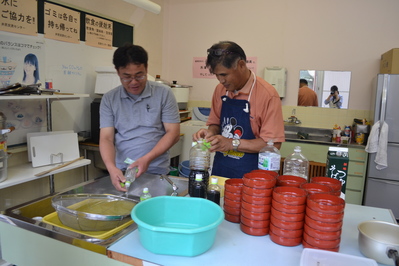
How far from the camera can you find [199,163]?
165cm

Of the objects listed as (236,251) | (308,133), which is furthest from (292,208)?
Answer: (308,133)

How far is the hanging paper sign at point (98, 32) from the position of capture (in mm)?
3268

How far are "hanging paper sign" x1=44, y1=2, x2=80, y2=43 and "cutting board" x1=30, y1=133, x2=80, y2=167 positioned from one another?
95 cm

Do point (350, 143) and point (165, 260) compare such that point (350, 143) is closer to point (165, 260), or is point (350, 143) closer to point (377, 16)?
point (377, 16)

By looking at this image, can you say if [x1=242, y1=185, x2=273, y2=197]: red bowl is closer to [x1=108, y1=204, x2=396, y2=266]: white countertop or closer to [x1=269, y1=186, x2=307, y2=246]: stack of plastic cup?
[x1=269, y1=186, x2=307, y2=246]: stack of plastic cup

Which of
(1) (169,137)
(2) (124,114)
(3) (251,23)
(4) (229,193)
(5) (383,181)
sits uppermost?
(3) (251,23)

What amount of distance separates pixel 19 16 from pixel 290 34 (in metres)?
3.31

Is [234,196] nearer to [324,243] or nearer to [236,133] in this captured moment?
[324,243]

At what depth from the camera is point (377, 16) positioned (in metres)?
3.97

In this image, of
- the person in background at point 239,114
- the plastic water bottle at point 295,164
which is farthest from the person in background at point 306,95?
the plastic water bottle at point 295,164

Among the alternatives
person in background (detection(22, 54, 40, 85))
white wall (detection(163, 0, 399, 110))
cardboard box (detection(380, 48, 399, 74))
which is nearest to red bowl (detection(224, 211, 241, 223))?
person in background (detection(22, 54, 40, 85))

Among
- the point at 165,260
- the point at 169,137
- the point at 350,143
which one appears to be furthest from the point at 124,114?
the point at 350,143

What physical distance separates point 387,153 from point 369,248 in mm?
3030

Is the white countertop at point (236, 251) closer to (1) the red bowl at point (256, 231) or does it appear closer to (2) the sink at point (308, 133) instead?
(1) the red bowl at point (256, 231)
